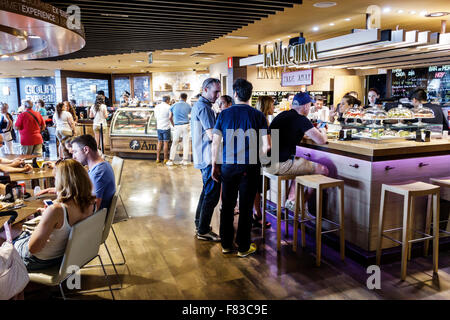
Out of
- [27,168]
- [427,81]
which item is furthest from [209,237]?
[427,81]

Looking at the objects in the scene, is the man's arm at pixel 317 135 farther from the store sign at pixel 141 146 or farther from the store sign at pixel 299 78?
the store sign at pixel 141 146

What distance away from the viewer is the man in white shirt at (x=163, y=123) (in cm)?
825

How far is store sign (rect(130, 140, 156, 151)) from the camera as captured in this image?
29.6 feet

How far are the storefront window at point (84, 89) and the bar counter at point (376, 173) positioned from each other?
16.0 m

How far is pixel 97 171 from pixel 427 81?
1095cm

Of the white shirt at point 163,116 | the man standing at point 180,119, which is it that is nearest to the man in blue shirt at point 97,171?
the man standing at point 180,119

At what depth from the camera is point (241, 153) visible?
328 centimetres

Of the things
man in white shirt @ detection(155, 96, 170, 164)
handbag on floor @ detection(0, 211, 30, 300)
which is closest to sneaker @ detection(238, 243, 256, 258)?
handbag on floor @ detection(0, 211, 30, 300)

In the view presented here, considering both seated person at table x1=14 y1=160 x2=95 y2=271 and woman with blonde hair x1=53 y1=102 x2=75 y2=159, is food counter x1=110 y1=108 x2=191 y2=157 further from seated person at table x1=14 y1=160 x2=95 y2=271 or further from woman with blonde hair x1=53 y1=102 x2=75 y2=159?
seated person at table x1=14 y1=160 x2=95 y2=271

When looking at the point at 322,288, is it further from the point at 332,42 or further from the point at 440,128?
the point at 332,42

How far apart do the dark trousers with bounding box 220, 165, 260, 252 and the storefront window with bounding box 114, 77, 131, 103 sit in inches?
624

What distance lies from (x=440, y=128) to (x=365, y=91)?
9.48m

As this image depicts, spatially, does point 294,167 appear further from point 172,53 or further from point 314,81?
point 314,81
